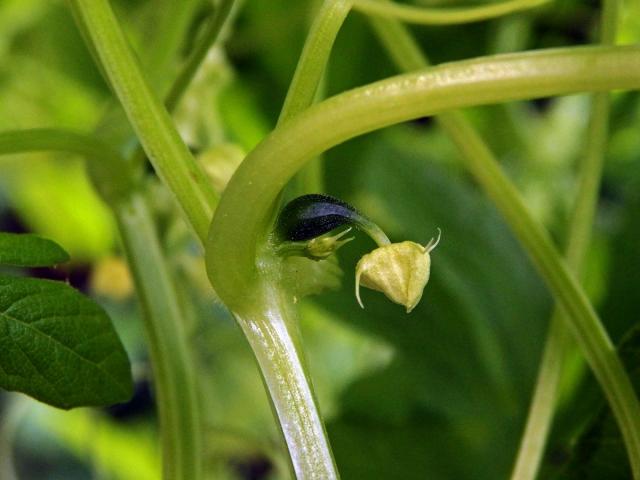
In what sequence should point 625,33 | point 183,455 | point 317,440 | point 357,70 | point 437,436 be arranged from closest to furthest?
point 317,440
point 183,455
point 437,436
point 357,70
point 625,33

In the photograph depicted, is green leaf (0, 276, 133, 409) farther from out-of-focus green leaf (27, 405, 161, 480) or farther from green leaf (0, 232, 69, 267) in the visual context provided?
out-of-focus green leaf (27, 405, 161, 480)

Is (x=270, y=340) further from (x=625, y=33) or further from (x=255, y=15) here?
(x=625, y=33)

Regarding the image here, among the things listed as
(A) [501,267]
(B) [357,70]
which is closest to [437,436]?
(A) [501,267]

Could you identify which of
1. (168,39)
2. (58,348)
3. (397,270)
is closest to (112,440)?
(168,39)

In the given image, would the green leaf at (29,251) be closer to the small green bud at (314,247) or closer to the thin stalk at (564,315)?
the small green bud at (314,247)

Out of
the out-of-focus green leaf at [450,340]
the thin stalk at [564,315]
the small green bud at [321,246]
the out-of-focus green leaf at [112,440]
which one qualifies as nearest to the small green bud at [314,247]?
the small green bud at [321,246]

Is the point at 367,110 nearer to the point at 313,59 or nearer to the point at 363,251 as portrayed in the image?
the point at 313,59
